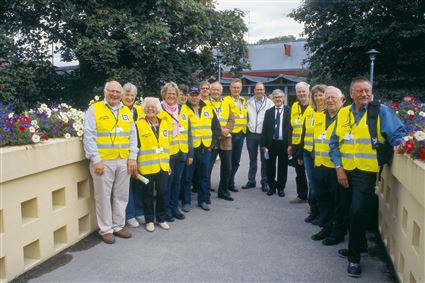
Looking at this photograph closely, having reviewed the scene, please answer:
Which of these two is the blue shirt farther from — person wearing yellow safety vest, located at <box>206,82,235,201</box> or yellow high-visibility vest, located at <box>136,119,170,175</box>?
person wearing yellow safety vest, located at <box>206,82,235,201</box>

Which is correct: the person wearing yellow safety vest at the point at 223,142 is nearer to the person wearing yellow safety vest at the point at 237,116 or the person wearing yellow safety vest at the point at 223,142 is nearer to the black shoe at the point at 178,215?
the person wearing yellow safety vest at the point at 237,116

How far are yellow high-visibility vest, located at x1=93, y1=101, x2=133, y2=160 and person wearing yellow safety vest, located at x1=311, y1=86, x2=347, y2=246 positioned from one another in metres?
2.49

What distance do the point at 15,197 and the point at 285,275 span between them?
9.19 feet

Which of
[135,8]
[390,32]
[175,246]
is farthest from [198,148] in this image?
[390,32]

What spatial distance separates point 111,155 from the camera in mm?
5059

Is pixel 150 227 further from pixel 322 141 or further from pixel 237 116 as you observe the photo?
pixel 237 116

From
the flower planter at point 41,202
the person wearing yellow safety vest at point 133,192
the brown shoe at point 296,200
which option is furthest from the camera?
the brown shoe at point 296,200

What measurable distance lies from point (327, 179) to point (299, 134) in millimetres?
1694

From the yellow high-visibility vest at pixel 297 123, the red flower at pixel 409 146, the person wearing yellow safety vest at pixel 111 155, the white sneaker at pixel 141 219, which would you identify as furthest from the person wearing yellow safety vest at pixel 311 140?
the person wearing yellow safety vest at pixel 111 155

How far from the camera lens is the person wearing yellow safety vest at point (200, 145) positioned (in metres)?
6.69

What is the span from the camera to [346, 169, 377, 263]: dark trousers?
4.29 meters

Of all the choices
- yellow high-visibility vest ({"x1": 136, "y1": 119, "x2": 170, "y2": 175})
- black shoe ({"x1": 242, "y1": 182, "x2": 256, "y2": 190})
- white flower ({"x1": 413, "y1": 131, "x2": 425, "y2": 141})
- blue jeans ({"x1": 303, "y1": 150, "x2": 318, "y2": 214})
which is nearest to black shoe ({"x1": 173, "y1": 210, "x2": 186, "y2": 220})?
yellow high-visibility vest ({"x1": 136, "y1": 119, "x2": 170, "y2": 175})

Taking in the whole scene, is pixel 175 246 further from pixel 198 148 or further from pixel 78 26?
pixel 78 26

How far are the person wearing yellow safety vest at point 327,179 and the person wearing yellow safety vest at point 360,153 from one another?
0.70 m
